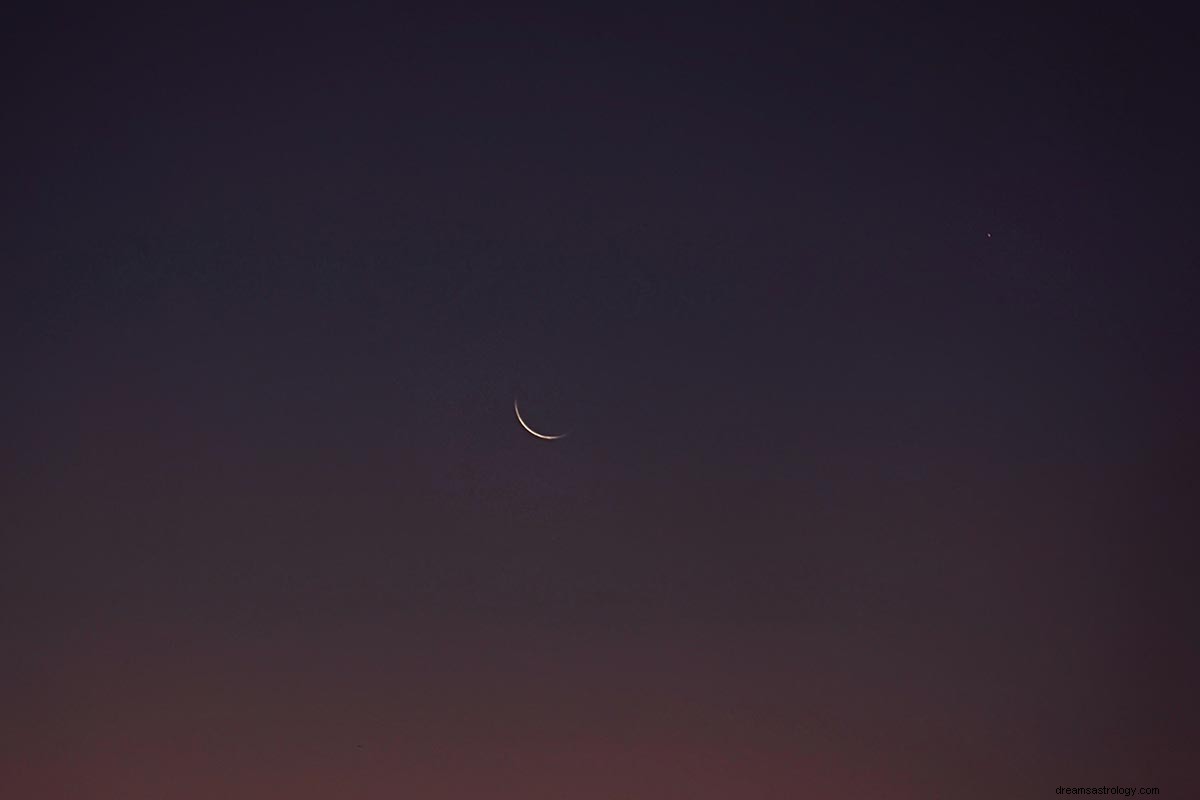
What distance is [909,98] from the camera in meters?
2.40

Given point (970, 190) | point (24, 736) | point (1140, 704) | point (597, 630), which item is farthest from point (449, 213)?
point (1140, 704)

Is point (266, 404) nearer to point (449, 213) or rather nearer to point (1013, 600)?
point (449, 213)

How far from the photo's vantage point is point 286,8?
2.37 meters

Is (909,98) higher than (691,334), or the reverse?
(909,98)

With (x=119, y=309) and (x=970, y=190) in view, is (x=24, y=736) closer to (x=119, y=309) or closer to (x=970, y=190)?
(x=119, y=309)

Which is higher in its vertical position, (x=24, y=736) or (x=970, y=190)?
(x=970, y=190)

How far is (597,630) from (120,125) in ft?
5.33

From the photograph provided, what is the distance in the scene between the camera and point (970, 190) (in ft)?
7.86

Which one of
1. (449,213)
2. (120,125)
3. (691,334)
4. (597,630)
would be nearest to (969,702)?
(597,630)

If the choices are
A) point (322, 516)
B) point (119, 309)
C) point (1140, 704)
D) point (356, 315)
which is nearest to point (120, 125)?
point (119, 309)

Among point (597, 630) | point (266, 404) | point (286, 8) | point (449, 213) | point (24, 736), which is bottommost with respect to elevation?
point (24, 736)

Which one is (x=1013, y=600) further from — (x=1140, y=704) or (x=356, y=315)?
(x=356, y=315)

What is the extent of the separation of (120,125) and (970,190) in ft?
6.62

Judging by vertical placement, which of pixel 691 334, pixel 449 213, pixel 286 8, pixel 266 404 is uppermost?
pixel 286 8
